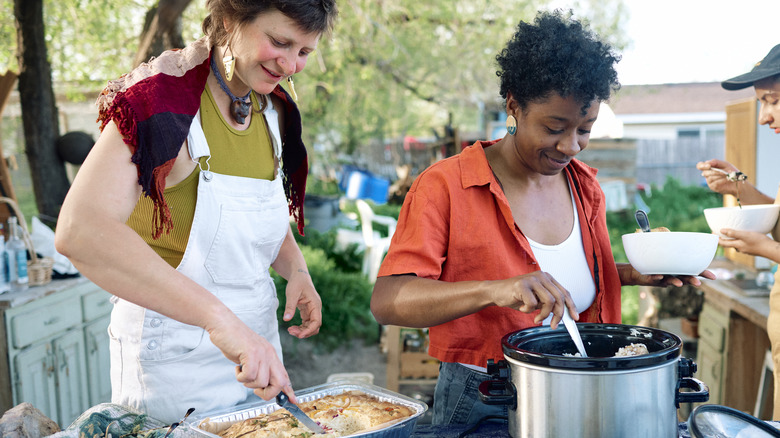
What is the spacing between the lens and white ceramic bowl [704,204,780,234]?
222 cm

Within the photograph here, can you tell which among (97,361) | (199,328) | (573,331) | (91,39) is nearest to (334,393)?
(199,328)

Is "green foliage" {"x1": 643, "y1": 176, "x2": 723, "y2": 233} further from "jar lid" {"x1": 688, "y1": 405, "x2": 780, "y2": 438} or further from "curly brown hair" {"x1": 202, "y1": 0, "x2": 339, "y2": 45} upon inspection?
"curly brown hair" {"x1": 202, "y1": 0, "x2": 339, "y2": 45}

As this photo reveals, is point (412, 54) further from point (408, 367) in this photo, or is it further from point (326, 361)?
point (408, 367)

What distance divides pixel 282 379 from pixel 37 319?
9.52 feet

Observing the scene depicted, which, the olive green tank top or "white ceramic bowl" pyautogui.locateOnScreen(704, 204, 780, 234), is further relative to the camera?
"white ceramic bowl" pyautogui.locateOnScreen(704, 204, 780, 234)

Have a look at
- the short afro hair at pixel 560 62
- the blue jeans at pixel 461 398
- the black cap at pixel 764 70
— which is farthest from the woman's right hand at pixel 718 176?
the blue jeans at pixel 461 398

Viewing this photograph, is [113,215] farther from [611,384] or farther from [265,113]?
[611,384]

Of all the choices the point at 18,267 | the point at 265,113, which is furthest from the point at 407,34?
the point at 265,113

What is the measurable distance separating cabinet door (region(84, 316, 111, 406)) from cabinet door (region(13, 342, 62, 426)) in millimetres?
358

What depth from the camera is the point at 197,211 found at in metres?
1.59

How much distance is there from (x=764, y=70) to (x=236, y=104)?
1939 millimetres

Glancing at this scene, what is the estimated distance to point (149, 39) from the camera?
5.40 metres

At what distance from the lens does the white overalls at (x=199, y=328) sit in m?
1.60

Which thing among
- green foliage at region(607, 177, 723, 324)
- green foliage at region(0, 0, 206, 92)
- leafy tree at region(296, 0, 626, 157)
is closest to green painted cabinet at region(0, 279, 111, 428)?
green foliage at region(0, 0, 206, 92)
